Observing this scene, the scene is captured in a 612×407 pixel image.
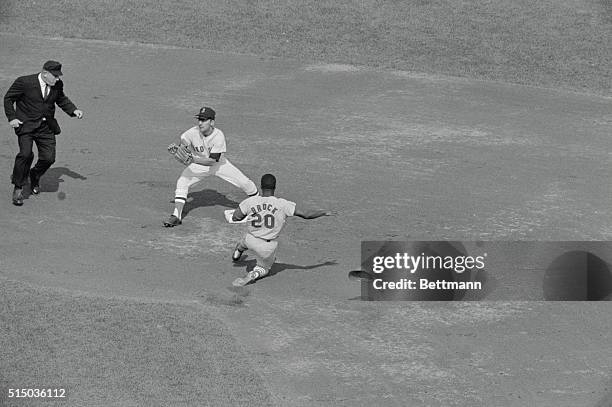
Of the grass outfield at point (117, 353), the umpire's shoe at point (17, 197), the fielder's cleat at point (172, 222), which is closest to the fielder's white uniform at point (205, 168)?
the fielder's cleat at point (172, 222)

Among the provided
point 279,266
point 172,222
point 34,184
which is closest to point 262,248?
point 279,266

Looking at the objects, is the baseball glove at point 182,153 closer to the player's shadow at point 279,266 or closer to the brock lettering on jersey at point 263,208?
the player's shadow at point 279,266

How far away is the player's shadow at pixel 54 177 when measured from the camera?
18.4 metres

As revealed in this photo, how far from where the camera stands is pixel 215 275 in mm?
15336

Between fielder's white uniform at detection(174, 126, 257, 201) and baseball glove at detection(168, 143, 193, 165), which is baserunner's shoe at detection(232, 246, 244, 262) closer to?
fielder's white uniform at detection(174, 126, 257, 201)

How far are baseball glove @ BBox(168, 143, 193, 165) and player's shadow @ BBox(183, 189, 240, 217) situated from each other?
1.14 m

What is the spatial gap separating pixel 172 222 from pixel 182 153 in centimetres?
109

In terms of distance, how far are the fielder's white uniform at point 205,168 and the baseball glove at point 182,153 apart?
75 mm

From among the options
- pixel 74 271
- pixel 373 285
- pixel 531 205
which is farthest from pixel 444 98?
pixel 74 271

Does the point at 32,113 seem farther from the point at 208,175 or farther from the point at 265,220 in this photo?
the point at 265,220

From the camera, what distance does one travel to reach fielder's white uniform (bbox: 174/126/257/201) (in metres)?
16.8

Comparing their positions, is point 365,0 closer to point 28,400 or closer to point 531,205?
point 531,205

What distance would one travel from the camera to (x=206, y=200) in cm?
1819

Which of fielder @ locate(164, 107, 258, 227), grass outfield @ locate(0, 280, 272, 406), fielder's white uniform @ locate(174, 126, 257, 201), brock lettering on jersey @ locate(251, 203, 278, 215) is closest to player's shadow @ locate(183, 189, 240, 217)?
fielder's white uniform @ locate(174, 126, 257, 201)
